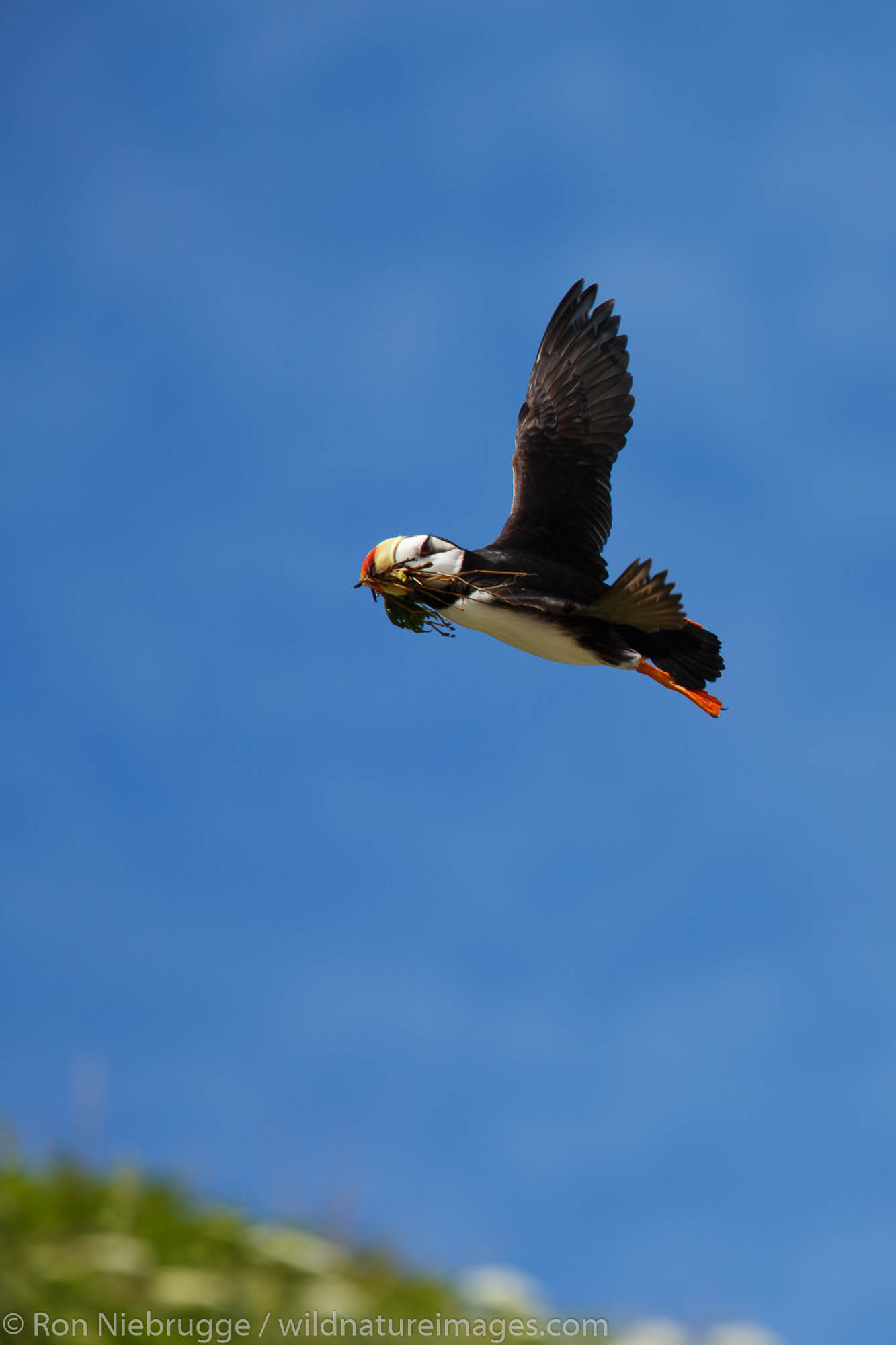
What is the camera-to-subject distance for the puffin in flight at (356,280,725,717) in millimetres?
10523

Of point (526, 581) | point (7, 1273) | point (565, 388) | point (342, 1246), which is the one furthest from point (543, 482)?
point (7, 1273)

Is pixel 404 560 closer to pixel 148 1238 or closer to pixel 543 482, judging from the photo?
pixel 543 482

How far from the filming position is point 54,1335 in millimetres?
6672

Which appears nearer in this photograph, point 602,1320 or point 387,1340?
point 387,1340

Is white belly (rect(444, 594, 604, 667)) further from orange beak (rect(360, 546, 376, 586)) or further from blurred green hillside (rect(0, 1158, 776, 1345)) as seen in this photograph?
blurred green hillside (rect(0, 1158, 776, 1345))

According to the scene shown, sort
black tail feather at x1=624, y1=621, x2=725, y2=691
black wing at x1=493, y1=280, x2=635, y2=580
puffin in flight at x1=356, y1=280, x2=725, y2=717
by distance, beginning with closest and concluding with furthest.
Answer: puffin in flight at x1=356, y1=280, x2=725, y2=717 < black tail feather at x1=624, y1=621, x2=725, y2=691 < black wing at x1=493, y1=280, x2=635, y2=580

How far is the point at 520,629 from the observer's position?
10.6 m

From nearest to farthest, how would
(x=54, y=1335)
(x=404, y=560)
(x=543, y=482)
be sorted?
(x=54, y=1335) → (x=404, y=560) → (x=543, y=482)

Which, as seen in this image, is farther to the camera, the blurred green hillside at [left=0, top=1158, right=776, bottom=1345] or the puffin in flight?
the puffin in flight

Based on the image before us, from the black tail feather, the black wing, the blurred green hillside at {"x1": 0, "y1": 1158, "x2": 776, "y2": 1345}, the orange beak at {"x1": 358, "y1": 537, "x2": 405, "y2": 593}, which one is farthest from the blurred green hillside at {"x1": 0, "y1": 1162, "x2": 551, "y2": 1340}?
the black wing

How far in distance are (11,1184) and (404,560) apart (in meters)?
5.21

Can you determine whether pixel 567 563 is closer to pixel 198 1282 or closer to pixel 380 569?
pixel 380 569

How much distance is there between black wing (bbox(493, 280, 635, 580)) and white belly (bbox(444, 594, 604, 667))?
1.13 m

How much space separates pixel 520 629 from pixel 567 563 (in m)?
1.33
